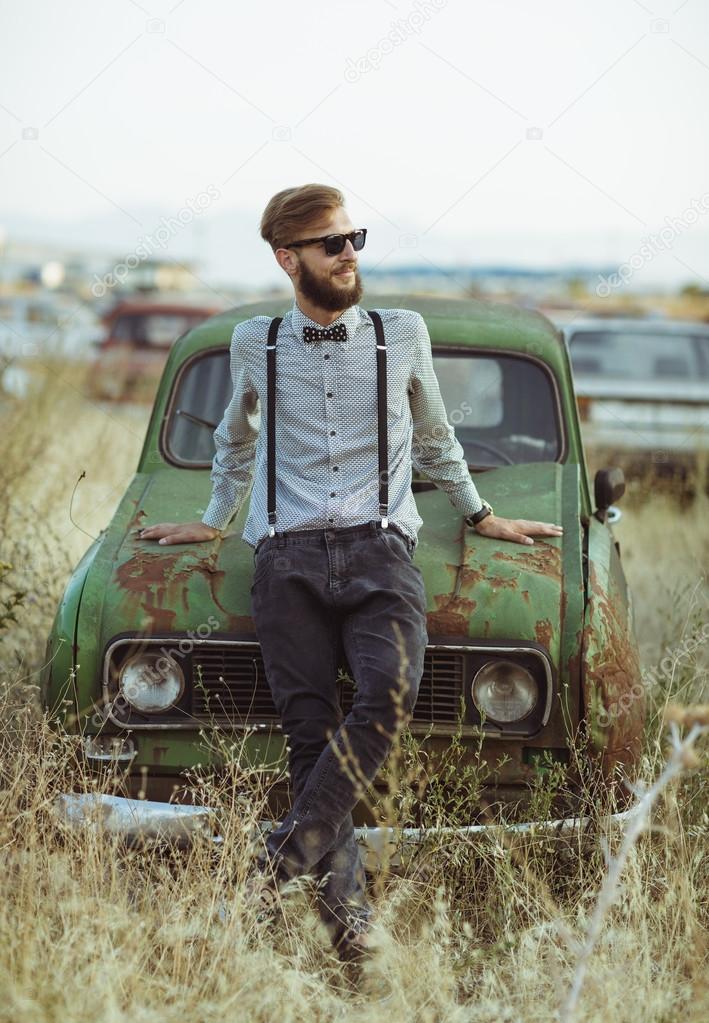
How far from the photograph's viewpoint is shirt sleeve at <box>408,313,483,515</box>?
393 centimetres

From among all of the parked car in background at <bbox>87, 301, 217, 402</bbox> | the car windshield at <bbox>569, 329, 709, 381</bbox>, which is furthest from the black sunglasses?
the parked car in background at <bbox>87, 301, 217, 402</bbox>

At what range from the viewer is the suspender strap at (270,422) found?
378 centimetres

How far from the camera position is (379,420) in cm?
378

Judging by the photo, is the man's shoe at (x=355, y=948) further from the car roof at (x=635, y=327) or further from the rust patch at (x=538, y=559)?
the car roof at (x=635, y=327)

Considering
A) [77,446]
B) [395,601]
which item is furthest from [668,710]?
[77,446]

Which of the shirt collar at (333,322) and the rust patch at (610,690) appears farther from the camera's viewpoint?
the shirt collar at (333,322)

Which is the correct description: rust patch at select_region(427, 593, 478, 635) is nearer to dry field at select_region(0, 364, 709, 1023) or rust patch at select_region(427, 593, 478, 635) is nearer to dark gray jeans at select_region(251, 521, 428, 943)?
dark gray jeans at select_region(251, 521, 428, 943)

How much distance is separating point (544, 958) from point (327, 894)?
64 centimetres

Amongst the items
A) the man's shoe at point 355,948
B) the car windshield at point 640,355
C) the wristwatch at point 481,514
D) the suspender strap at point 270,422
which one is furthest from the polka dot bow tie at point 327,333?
the car windshield at point 640,355

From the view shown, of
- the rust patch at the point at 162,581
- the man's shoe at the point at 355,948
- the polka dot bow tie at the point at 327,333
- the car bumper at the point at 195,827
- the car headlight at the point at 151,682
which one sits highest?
the polka dot bow tie at the point at 327,333

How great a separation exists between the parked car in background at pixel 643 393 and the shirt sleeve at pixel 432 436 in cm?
513

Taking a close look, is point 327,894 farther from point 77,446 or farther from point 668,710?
point 77,446

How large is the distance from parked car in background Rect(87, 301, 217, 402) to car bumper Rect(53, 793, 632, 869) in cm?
980

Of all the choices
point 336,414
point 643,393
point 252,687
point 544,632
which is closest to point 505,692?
point 544,632
